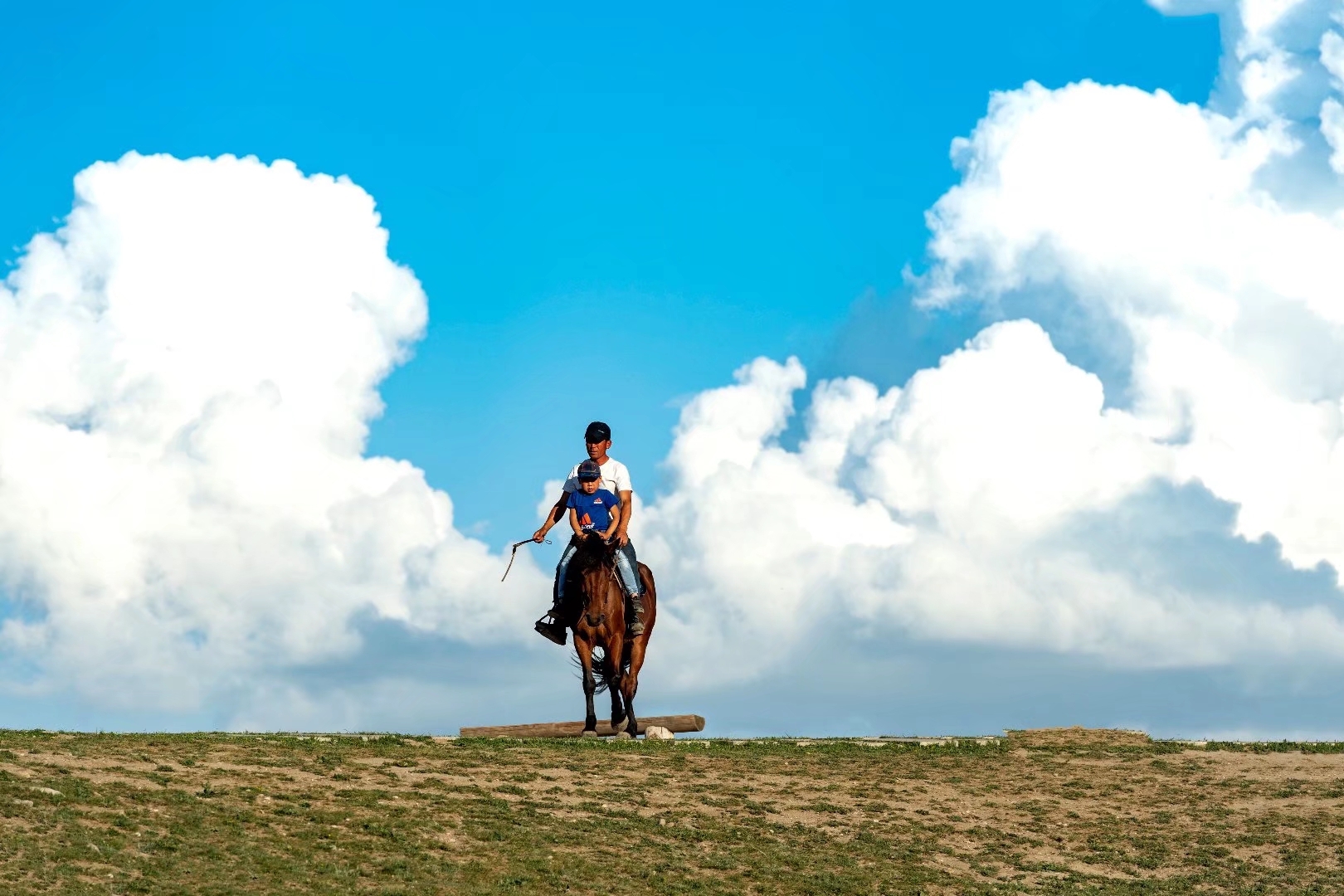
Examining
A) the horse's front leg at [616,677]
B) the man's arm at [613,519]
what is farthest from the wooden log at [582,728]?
the man's arm at [613,519]

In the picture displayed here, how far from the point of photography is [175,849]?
655 inches

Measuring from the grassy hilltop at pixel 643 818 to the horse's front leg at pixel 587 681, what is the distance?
4.28 ft

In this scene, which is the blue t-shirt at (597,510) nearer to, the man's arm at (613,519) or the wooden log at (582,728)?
the man's arm at (613,519)

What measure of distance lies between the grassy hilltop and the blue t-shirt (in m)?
3.73

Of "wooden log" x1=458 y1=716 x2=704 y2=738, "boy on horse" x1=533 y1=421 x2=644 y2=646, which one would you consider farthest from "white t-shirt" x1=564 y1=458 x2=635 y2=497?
"wooden log" x1=458 y1=716 x2=704 y2=738

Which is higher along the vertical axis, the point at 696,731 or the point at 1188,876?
the point at 696,731

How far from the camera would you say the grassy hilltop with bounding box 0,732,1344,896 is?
664 inches

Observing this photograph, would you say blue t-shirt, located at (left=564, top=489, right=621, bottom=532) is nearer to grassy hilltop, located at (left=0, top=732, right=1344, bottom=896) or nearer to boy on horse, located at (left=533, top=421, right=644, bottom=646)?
boy on horse, located at (left=533, top=421, right=644, bottom=646)

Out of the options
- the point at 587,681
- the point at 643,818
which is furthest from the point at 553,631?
the point at 643,818

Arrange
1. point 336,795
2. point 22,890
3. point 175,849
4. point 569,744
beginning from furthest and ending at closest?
point 569,744 < point 336,795 < point 175,849 < point 22,890

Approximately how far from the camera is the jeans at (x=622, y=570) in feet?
87.0

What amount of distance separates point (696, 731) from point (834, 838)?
7.99 m

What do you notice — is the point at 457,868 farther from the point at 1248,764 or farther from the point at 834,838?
the point at 1248,764

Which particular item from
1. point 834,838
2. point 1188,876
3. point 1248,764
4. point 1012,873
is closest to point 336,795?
point 834,838
